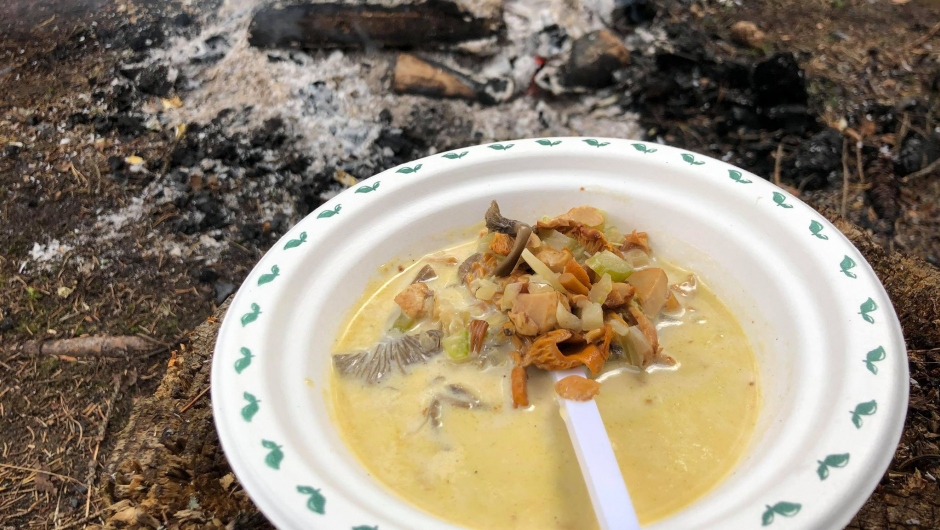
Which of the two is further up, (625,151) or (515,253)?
(625,151)

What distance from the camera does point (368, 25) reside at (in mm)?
4082

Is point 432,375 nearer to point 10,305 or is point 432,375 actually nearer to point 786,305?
point 786,305

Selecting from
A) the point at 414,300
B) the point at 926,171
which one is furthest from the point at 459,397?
the point at 926,171

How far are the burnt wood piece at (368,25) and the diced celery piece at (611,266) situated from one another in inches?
103

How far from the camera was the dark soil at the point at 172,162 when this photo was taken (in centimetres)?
321

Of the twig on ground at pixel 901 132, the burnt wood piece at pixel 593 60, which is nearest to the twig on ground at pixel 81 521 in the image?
the burnt wood piece at pixel 593 60

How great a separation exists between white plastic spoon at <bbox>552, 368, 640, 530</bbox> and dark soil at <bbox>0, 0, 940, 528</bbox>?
2.44 metres

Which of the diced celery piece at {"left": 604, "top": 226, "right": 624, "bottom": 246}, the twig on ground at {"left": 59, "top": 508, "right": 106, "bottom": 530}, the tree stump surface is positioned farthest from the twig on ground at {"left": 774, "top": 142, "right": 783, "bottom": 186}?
the twig on ground at {"left": 59, "top": 508, "right": 106, "bottom": 530}

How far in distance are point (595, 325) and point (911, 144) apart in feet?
11.2

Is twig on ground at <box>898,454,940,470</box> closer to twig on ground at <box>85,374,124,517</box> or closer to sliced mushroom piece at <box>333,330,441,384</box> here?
sliced mushroom piece at <box>333,330,441,384</box>

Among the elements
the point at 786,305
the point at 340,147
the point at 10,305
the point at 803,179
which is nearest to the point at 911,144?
the point at 803,179

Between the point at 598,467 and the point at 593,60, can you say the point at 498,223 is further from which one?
the point at 593,60

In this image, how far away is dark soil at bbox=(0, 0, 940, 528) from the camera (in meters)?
3.21

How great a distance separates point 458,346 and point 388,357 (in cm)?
25
